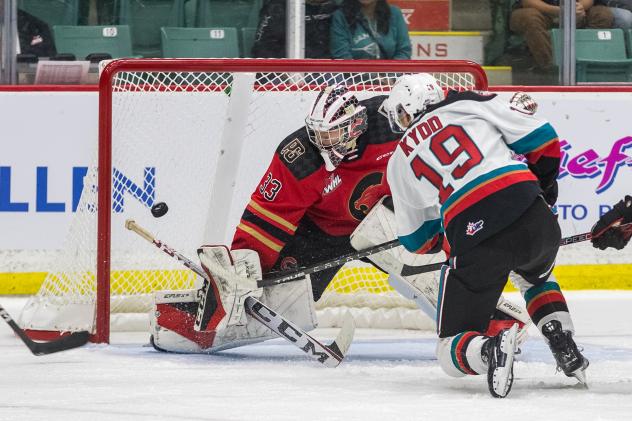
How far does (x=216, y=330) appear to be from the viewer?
3773mm

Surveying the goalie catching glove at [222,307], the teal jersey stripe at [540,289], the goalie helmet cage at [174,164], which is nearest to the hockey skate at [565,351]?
the teal jersey stripe at [540,289]

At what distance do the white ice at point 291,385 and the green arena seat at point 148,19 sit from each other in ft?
4.34

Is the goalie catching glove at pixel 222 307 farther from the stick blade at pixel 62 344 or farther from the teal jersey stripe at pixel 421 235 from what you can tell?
the teal jersey stripe at pixel 421 235

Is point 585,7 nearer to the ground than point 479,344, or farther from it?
farther from it

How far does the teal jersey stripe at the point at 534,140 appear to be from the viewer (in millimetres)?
3129

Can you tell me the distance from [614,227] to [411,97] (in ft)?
2.04

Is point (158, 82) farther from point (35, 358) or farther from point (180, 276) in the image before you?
point (35, 358)

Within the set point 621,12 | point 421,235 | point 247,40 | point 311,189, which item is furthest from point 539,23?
point 421,235

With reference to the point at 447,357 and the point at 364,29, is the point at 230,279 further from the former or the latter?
the point at 364,29

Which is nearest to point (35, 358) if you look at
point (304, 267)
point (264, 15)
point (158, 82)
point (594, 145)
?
point (304, 267)

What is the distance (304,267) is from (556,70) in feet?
6.06

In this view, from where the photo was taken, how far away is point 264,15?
16.7 feet

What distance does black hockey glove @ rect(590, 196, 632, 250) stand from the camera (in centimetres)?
326

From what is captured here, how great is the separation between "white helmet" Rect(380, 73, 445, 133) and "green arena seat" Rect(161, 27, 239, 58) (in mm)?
1927
